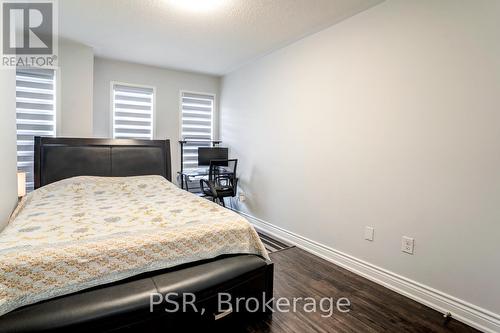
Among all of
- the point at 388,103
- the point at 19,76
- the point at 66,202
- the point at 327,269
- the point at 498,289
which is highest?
the point at 19,76

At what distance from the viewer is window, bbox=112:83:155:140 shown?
162 inches

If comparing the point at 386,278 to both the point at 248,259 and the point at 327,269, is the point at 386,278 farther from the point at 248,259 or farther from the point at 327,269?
the point at 248,259

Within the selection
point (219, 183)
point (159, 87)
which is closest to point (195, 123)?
point (159, 87)

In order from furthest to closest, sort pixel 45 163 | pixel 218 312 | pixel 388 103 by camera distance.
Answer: pixel 45 163 → pixel 388 103 → pixel 218 312

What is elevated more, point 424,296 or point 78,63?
point 78,63

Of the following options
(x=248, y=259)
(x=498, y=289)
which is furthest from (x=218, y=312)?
(x=498, y=289)

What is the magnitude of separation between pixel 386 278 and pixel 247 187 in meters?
2.34

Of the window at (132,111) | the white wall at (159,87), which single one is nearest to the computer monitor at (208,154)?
the white wall at (159,87)

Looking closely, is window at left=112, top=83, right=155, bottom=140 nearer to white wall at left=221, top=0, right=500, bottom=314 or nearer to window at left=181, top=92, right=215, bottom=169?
window at left=181, top=92, right=215, bottom=169

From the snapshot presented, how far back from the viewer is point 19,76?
3283 mm

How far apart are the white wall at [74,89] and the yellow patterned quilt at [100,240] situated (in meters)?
1.24

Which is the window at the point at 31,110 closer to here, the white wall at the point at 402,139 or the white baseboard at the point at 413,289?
the white wall at the point at 402,139

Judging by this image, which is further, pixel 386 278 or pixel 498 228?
pixel 386 278

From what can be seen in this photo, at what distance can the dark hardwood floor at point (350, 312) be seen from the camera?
179 cm
